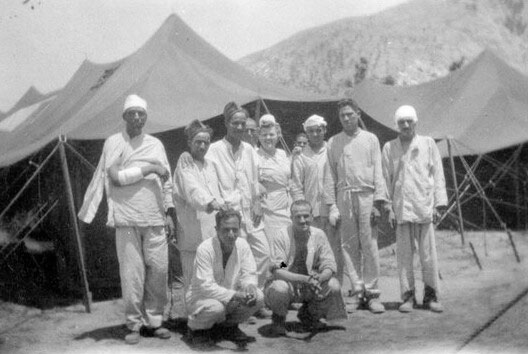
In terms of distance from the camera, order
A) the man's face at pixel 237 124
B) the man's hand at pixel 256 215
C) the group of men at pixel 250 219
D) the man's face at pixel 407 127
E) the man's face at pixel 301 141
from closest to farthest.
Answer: the group of men at pixel 250 219
the man's face at pixel 237 124
the man's hand at pixel 256 215
the man's face at pixel 407 127
the man's face at pixel 301 141

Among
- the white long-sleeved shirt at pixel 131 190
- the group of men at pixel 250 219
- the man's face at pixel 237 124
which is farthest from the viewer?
the man's face at pixel 237 124

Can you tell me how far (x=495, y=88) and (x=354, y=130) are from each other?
5391mm

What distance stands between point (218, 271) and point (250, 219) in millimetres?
704

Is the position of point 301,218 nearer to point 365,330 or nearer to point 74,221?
point 365,330

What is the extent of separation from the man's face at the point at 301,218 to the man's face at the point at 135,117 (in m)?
1.16

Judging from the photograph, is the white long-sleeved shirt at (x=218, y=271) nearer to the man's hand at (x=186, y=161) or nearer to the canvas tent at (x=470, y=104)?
the man's hand at (x=186, y=161)

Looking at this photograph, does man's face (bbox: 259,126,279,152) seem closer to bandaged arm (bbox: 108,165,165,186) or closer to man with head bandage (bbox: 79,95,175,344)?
man with head bandage (bbox: 79,95,175,344)

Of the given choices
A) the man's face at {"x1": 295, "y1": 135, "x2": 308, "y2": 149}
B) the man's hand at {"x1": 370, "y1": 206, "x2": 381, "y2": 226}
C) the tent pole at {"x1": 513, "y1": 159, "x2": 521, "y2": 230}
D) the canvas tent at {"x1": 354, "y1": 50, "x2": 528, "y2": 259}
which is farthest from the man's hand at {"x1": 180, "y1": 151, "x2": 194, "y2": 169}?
the tent pole at {"x1": 513, "y1": 159, "x2": 521, "y2": 230}

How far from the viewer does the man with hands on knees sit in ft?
15.0

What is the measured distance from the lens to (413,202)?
4.58m

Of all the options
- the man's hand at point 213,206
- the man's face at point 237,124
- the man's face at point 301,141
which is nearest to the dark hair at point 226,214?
the man's hand at point 213,206

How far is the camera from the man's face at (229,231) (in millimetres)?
3844

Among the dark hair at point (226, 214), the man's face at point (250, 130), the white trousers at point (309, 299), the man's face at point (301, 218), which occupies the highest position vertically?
the man's face at point (250, 130)

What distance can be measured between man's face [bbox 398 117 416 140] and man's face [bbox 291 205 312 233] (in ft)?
3.50
